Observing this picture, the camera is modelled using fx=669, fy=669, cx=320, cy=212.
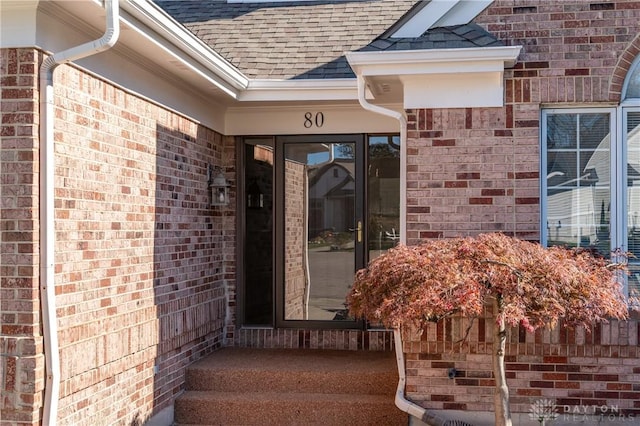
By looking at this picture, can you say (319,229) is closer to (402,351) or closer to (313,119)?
(313,119)

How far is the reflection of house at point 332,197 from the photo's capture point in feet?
25.0

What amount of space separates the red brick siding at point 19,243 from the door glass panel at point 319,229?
3762mm

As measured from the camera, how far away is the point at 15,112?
4.20m

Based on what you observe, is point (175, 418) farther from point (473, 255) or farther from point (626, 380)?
point (626, 380)

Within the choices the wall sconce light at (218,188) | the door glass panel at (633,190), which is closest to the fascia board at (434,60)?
the door glass panel at (633,190)

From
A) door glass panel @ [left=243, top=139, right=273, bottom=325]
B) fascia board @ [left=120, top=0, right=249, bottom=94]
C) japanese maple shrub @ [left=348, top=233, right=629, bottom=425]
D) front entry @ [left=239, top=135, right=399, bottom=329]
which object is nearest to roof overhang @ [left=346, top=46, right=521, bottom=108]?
fascia board @ [left=120, top=0, right=249, bottom=94]

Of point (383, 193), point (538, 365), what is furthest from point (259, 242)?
point (538, 365)

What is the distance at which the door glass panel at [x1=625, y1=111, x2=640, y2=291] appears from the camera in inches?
220

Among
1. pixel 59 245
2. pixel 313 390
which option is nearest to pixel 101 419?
pixel 59 245

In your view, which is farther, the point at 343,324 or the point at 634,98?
the point at 343,324

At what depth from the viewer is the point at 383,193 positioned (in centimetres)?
755

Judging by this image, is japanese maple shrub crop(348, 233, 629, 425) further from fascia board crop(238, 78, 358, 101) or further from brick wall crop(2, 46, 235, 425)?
fascia board crop(238, 78, 358, 101)

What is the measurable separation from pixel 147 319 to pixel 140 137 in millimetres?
1530

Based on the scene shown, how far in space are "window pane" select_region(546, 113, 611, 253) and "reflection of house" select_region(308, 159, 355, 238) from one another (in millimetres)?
2511
